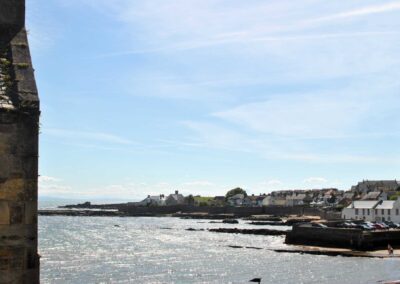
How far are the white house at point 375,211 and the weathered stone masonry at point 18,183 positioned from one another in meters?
97.7

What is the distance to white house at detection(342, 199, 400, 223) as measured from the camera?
98125 mm

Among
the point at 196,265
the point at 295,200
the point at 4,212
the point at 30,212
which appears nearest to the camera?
the point at 4,212

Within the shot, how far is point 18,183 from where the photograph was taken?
562 centimetres

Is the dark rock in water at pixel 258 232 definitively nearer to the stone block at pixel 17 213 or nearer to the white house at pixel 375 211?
the white house at pixel 375 211

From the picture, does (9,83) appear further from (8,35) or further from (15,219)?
(15,219)

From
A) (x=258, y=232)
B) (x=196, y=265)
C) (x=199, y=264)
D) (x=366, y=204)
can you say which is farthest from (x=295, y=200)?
(x=196, y=265)

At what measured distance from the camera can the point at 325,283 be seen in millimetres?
42625

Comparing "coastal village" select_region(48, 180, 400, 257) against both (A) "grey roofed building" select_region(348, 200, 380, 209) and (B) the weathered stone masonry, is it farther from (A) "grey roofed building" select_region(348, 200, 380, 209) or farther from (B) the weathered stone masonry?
(B) the weathered stone masonry

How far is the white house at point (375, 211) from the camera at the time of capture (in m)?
98.1

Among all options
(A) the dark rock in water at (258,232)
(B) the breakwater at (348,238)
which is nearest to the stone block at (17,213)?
(B) the breakwater at (348,238)

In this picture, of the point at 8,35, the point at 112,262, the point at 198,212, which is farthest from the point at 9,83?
the point at 198,212

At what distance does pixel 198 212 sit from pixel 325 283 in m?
146

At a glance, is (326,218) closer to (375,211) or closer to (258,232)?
(375,211)

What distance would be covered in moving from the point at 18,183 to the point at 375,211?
102 meters
